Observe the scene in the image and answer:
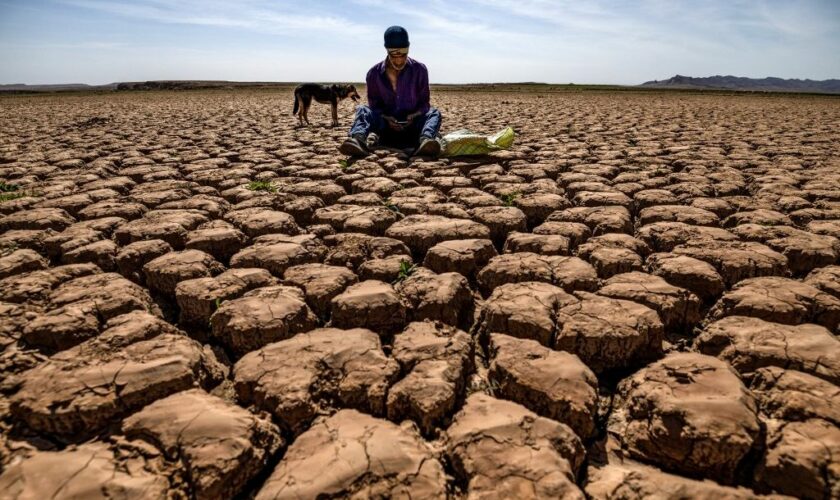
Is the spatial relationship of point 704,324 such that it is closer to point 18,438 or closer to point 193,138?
point 18,438

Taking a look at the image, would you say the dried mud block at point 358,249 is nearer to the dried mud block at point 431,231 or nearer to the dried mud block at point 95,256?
the dried mud block at point 431,231

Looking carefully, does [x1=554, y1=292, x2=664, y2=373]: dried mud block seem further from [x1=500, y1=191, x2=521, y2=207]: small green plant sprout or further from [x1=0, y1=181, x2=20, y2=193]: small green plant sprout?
[x1=0, y1=181, x2=20, y2=193]: small green plant sprout

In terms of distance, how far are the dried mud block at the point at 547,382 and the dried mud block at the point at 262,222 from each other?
1350 mm

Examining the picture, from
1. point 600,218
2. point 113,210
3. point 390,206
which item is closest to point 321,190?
point 390,206

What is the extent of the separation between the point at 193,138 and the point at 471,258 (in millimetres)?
4594

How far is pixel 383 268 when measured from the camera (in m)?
1.81

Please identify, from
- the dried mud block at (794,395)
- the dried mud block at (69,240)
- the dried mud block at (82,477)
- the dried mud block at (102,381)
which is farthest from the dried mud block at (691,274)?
the dried mud block at (69,240)

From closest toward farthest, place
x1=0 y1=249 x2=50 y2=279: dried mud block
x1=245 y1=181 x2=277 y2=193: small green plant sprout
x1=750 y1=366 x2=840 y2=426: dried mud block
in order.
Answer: x1=750 y1=366 x2=840 y2=426: dried mud block, x1=0 y1=249 x2=50 y2=279: dried mud block, x1=245 y1=181 x2=277 y2=193: small green plant sprout

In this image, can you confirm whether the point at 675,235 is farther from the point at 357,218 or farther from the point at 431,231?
the point at 357,218

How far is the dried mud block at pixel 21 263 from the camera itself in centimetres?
178

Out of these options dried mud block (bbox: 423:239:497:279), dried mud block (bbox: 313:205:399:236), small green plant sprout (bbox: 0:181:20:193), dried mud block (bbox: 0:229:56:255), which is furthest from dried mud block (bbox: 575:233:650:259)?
small green plant sprout (bbox: 0:181:20:193)

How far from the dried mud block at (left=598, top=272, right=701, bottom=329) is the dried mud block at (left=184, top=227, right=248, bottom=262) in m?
1.56

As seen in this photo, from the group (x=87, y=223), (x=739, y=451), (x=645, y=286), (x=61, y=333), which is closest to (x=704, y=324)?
(x=645, y=286)

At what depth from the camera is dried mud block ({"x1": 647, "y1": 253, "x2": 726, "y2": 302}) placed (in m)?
1.65
